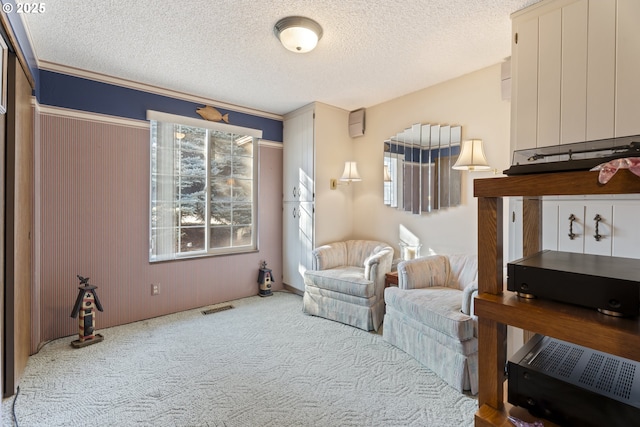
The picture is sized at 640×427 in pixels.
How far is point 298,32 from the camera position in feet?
7.14

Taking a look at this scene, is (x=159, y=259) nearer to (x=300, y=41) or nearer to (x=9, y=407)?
(x=9, y=407)

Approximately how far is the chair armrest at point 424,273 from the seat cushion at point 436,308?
0.06m

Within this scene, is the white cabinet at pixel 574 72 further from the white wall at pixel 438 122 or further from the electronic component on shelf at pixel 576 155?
the electronic component on shelf at pixel 576 155

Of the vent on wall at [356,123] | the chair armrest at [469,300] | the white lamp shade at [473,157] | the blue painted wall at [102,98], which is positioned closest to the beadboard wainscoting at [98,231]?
the blue painted wall at [102,98]

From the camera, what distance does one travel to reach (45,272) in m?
2.80

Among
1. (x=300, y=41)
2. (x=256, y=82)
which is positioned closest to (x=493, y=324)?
(x=300, y=41)

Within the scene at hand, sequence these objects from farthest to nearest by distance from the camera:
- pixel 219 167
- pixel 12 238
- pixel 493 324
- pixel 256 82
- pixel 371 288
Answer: pixel 219 167 → pixel 256 82 → pixel 371 288 → pixel 12 238 → pixel 493 324

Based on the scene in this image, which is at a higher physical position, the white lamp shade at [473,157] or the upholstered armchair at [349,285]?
the white lamp shade at [473,157]

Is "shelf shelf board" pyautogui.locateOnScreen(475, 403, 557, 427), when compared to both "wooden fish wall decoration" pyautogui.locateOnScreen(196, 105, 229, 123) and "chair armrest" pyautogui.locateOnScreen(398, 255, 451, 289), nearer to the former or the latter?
"chair armrest" pyautogui.locateOnScreen(398, 255, 451, 289)

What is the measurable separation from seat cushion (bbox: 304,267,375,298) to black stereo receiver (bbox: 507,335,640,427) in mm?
2201

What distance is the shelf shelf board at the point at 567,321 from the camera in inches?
22.8

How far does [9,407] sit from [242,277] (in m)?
2.40

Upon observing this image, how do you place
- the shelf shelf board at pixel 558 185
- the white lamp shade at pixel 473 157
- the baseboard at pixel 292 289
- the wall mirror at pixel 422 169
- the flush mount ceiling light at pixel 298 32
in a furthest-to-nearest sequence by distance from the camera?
the baseboard at pixel 292 289
the wall mirror at pixel 422 169
the white lamp shade at pixel 473 157
the flush mount ceiling light at pixel 298 32
the shelf shelf board at pixel 558 185

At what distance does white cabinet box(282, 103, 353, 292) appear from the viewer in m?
3.95
